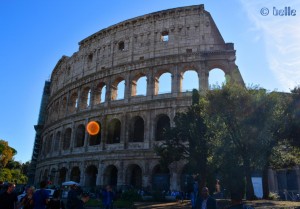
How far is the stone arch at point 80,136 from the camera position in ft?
102

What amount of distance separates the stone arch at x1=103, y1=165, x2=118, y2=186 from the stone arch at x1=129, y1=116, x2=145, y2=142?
3.68 metres

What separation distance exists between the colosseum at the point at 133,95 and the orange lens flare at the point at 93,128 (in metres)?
0.45

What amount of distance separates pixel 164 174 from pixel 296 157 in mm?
10469

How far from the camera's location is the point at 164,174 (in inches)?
920

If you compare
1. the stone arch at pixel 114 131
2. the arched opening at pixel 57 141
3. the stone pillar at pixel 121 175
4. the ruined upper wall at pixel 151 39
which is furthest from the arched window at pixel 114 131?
the arched opening at pixel 57 141

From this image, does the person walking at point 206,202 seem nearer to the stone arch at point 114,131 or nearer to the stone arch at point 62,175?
the stone arch at point 114,131

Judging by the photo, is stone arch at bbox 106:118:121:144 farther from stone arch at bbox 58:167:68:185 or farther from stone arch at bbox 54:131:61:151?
stone arch at bbox 54:131:61:151

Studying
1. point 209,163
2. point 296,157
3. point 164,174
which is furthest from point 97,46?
point 296,157

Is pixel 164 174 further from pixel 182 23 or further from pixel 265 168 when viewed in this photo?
pixel 182 23

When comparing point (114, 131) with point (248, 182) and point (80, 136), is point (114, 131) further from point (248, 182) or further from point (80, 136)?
point (248, 182)

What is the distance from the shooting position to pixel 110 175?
27594 millimetres

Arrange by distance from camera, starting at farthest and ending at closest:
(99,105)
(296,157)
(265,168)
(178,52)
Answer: (99,105), (178,52), (296,157), (265,168)

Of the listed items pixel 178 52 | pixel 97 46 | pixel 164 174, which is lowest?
pixel 164 174

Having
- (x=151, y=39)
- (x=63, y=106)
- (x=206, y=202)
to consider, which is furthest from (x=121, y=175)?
(x=206, y=202)
